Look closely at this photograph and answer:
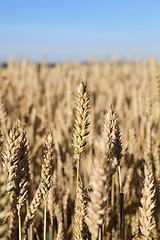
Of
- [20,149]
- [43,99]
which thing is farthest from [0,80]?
[20,149]

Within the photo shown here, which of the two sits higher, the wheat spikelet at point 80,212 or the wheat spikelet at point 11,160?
A: the wheat spikelet at point 11,160

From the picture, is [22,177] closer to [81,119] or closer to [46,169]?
[46,169]

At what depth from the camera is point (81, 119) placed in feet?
2.83

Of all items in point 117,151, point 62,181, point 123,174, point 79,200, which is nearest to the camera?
point 79,200

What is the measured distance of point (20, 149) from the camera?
0.85 metres

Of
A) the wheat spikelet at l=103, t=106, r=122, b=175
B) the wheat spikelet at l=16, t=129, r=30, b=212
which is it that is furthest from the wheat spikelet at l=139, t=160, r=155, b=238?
the wheat spikelet at l=16, t=129, r=30, b=212

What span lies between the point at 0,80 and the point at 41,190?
11.9ft

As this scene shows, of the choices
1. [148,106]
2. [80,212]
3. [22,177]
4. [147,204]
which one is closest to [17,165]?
[22,177]

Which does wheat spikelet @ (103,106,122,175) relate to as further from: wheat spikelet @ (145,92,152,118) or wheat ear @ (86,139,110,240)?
wheat spikelet @ (145,92,152,118)

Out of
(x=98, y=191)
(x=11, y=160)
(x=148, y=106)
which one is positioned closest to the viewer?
(x=98, y=191)

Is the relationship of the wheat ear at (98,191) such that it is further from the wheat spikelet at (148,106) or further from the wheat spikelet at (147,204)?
the wheat spikelet at (148,106)

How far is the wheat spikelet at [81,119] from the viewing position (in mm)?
856

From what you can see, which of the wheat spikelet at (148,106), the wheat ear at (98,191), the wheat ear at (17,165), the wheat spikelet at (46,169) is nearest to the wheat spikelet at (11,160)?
the wheat ear at (17,165)

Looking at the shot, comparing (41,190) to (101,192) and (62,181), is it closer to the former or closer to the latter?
(101,192)
